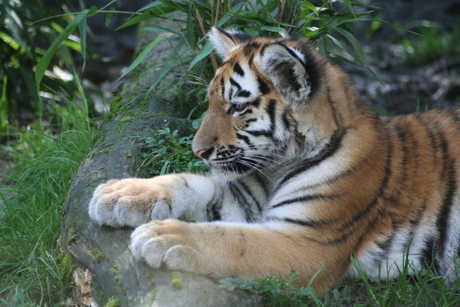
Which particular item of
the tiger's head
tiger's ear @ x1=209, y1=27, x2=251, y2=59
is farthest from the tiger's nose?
tiger's ear @ x1=209, y1=27, x2=251, y2=59

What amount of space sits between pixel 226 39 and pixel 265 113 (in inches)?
24.3

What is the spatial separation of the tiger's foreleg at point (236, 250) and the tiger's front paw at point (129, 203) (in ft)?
0.64

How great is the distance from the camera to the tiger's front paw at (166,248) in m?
2.30

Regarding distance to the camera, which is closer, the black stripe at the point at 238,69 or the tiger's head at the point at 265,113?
the tiger's head at the point at 265,113

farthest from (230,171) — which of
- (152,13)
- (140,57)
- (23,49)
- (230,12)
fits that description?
(23,49)

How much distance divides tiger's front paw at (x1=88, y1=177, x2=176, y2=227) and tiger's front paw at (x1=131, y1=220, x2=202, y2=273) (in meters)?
0.22

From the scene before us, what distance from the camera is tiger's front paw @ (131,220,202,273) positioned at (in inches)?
90.4

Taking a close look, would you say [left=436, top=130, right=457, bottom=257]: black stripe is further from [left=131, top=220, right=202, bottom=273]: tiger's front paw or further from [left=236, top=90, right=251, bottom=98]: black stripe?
[left=131, top=220, right=202, bottom=273]: tiger's front paw

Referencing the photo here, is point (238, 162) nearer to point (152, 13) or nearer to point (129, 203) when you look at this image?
Result: point (129, 203)

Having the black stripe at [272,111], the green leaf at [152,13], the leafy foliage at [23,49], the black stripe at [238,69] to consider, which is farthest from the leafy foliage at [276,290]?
the leafy foliage at [23,49]

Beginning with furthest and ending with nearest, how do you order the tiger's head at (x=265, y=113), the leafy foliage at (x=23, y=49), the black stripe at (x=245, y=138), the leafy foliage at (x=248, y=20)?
the leafy foliage at (x=23, y=49)
the leafy foliage at (x=248, y=20)
the black stripe at (x=245, y=138)
the tiger's head at (x=265, y=113)

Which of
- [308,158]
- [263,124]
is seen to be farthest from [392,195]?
[263,124]

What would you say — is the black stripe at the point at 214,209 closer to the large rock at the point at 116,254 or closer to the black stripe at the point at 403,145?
the large rock at the point at 116,254

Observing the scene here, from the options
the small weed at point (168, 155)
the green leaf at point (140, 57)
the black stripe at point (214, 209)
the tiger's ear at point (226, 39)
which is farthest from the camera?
the green leaf at point (140, 57)
